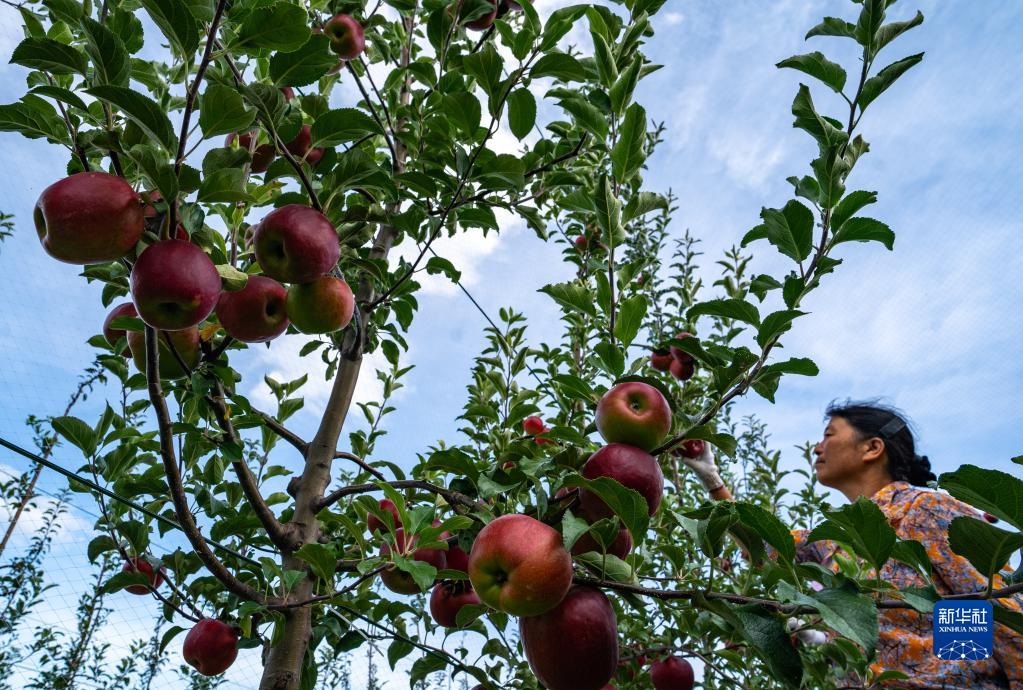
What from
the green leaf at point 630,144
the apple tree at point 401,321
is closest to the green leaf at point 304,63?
the apple tree at point 401,321

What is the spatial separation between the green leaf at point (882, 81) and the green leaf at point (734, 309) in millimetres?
446

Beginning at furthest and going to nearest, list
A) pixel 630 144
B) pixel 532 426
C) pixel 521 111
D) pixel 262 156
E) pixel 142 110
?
pixel 532 426 < pixel 262 156 < pixel 521 111 < pixel 630 144 < pixel 142 110

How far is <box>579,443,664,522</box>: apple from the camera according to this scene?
42.1 inches

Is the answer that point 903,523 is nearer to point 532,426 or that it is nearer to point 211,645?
point 532,426

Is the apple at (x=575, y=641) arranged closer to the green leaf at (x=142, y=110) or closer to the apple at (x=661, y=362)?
the green leaf at (x=142, y=110)

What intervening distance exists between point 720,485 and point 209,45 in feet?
7.24

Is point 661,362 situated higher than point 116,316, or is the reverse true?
point 661,362

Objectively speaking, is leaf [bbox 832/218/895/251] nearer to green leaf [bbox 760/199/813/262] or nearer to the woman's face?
green leaf [bbox 760/199/813/262]

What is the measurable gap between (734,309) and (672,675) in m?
1.41

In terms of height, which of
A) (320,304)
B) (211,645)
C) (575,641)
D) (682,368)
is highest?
→ (682,368)

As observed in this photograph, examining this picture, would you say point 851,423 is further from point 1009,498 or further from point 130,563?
point 130,563

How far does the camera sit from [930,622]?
6.31 feet

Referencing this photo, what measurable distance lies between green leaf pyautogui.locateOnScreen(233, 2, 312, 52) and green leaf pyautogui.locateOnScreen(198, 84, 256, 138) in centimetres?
15

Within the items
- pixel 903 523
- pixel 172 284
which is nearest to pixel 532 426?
pixel 903 523
